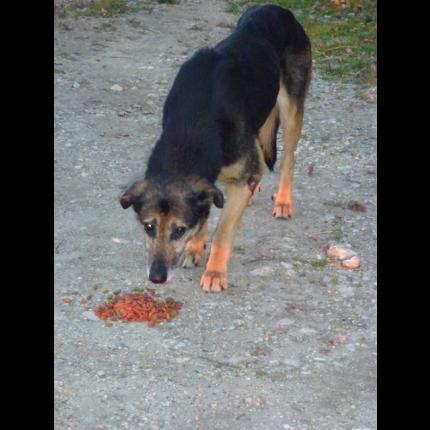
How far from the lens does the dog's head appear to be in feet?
19.8

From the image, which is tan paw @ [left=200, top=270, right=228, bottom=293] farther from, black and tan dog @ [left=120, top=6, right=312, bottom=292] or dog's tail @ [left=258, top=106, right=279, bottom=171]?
dog's tail @ [left=258, top=106, right=279, bottom=171]

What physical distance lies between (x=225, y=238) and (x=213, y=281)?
0.31 m

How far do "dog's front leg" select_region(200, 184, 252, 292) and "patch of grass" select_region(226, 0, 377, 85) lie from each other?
5.00 meters

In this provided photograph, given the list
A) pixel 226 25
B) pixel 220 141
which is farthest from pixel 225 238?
pixel 226 25

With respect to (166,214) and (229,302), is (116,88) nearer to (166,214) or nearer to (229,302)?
(229,302)

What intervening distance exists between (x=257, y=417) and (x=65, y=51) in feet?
25.8

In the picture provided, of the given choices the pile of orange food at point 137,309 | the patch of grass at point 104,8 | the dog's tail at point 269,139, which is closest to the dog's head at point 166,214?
the pile of orange food at point 137,309

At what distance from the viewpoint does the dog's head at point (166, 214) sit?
6.04m

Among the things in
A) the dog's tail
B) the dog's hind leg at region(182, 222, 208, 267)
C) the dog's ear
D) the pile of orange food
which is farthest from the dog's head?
the dog's tail
